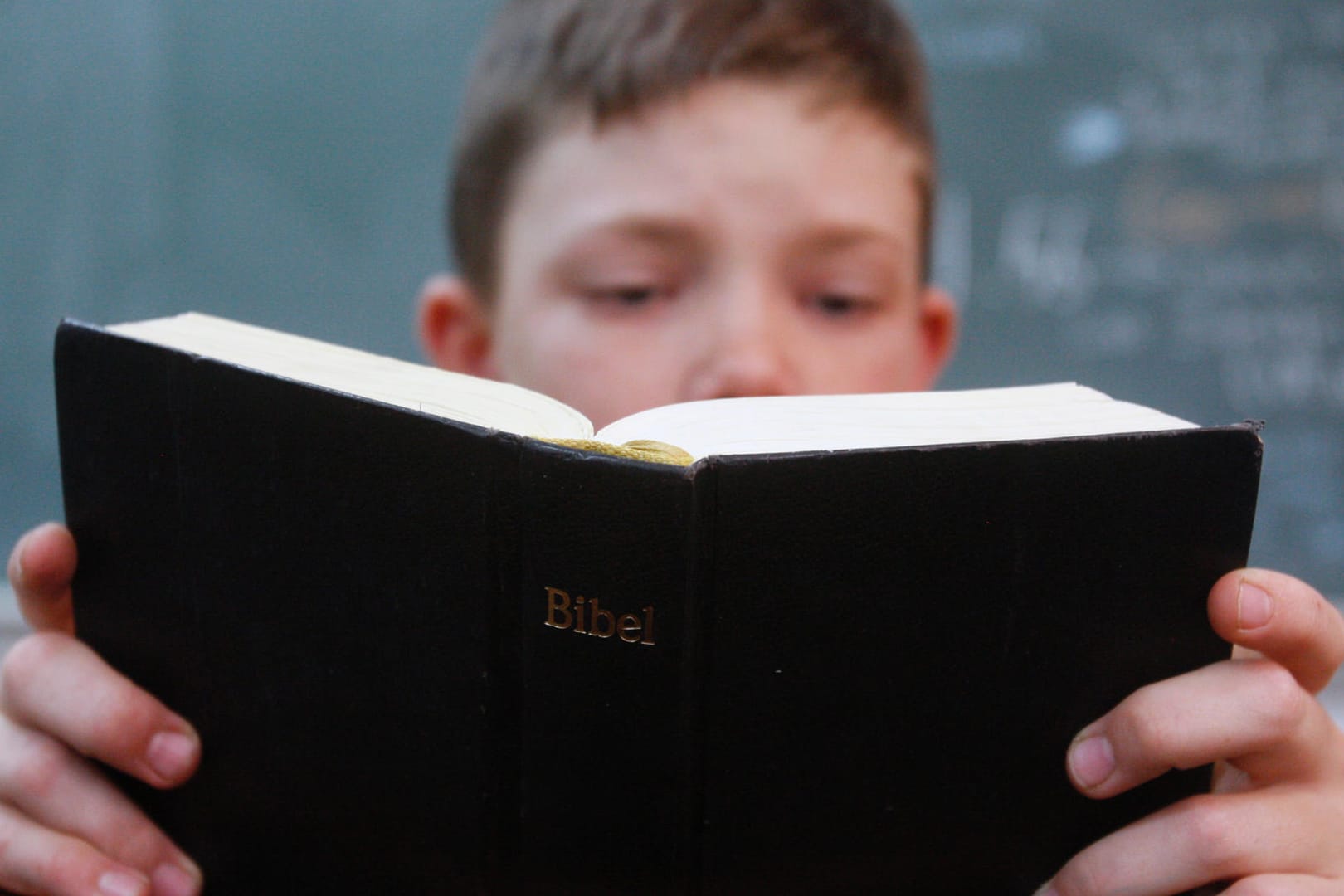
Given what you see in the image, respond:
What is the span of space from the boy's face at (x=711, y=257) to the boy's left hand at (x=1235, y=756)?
0.34 metres

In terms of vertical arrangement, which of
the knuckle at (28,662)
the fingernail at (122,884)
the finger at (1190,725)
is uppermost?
the finger at (1190,725)

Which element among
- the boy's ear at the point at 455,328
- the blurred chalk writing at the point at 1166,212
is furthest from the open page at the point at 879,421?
the blurred chalk writing at the point at 1166,212

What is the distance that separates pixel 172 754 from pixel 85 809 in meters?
0.08

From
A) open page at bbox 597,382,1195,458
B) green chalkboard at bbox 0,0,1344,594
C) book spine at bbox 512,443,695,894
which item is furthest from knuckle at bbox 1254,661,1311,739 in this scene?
green chalkboard at bbox 0,0,1344,594

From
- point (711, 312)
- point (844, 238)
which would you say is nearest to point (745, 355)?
point (711, 312)

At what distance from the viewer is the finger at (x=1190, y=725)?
0.37 metres

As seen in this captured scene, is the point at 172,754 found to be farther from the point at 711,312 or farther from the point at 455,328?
the point at 455,328

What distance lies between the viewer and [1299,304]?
1.24 meters

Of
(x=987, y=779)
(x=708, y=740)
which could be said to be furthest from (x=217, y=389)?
(x=987, y=779)

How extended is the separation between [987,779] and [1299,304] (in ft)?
3.76

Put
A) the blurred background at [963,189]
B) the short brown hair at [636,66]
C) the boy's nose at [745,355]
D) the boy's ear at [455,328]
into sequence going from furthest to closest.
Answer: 1. the blurred background at [963,189]
2. the boy's ear at [455,328]
3. the short brown hair at [636,66]
4. the boy's nose at [745,355]

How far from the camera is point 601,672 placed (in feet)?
1.11

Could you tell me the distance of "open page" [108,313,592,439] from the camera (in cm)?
36

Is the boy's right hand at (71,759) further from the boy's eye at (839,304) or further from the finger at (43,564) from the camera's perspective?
the boy's eye at (839,304)
